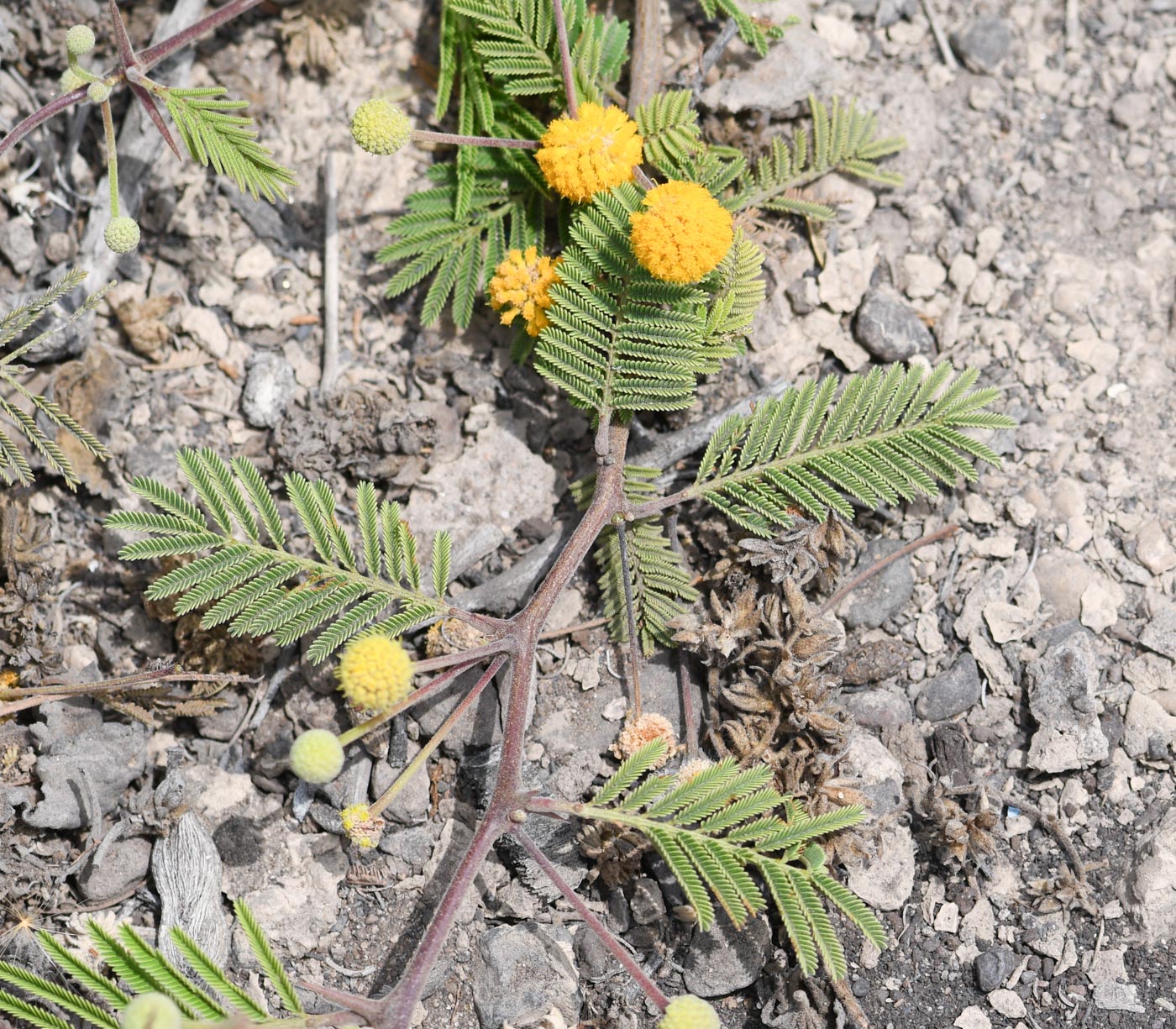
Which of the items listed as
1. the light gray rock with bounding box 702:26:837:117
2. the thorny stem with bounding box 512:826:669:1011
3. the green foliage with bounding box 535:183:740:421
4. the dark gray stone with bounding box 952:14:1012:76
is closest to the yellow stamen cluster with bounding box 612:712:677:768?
the thorny stem with bounding box 512:826:669:1011

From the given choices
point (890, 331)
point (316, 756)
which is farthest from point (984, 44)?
point (316, 756)

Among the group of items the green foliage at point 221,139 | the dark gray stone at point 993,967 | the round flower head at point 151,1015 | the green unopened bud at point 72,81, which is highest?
the green unopened bud at point 72,81

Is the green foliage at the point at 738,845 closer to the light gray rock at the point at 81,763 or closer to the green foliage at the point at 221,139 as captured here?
the light gray rock at the point at 81,763

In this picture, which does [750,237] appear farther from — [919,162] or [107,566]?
[107,566]

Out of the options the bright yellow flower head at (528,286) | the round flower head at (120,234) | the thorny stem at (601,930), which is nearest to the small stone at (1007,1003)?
the thorny stem at (601,930)

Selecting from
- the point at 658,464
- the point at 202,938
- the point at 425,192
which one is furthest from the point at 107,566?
the point at 658,464

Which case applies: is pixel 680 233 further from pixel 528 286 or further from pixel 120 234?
pixel 120 234
